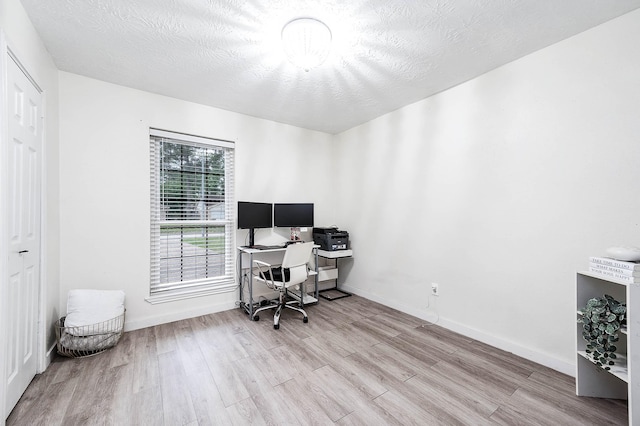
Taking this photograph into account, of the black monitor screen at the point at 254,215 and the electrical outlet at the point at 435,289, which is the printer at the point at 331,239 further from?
the electrical outlet at the point at 435,289

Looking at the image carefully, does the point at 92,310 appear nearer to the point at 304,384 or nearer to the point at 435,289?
the point at 304,384

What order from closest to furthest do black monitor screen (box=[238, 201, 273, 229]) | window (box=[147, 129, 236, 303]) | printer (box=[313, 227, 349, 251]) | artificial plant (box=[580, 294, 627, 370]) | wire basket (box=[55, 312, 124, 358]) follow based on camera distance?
artificial plant (box=[580, 294, 627, 370]) < wire basket (box=[55, 312, 124, 358]) < window (box=[147, 129, 236, 303]) < black monitor screen (box=[238, 201, 273, 229]) < printer (box=[313, 227, 349, 251])

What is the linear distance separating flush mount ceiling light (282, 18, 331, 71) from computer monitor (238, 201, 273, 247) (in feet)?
6.30

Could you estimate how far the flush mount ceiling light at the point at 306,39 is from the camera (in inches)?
71.2

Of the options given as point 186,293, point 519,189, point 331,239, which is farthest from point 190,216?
point 519,189

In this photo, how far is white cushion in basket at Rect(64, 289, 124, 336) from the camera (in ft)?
7.42

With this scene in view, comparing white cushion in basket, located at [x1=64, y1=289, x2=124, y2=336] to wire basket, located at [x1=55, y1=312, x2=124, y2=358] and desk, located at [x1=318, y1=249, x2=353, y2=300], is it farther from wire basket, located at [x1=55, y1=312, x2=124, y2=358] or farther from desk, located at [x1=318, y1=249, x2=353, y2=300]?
desk, located at [x1=318, y1=249, x2=353, y2=300]

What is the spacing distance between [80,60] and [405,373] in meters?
3.84

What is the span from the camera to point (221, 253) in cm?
346

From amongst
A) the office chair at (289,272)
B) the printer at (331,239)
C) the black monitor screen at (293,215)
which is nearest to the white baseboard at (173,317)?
the office chair at (289,272)

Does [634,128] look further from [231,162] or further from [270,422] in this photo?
[231,162]

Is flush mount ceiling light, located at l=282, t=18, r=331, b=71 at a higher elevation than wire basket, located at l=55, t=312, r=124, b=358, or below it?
higher

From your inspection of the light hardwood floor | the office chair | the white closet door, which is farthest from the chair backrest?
the white closet door

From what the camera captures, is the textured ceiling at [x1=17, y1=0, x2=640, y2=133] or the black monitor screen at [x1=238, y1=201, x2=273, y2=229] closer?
the textured ceiling at [x1=17, y1=0, x2=640, y2=133]
